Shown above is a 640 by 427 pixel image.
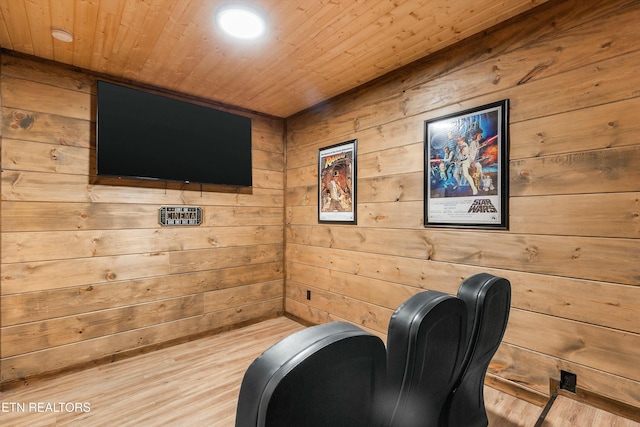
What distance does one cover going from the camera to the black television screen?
8.77 feet

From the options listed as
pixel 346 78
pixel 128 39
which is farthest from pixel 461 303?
pixel 128 39

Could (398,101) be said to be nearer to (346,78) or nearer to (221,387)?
(346,78)

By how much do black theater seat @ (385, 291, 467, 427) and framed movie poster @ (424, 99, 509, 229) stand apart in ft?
4.27

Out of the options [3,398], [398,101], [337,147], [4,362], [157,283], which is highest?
[398,101]

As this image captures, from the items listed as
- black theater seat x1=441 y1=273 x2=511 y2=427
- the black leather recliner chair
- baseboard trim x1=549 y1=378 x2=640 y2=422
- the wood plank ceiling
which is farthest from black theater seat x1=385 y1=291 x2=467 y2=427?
the wood plank ceiling

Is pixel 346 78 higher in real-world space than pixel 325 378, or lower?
higher

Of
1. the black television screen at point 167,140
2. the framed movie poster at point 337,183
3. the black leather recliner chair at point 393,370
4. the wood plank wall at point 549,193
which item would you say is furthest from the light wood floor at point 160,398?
the black television screen at point 167,140

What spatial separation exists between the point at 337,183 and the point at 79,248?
2.29 m

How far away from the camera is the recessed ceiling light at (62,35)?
6.81 feet

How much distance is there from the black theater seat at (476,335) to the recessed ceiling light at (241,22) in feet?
Answer: 6.10

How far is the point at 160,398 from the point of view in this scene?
2.21 m

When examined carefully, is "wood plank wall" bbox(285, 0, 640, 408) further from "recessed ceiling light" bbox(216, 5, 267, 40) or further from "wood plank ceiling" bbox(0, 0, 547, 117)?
"recessed ceiling light" bbox(216, 5, 267, 40)

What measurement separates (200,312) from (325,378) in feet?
10.1

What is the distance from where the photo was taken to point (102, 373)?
101 inches
